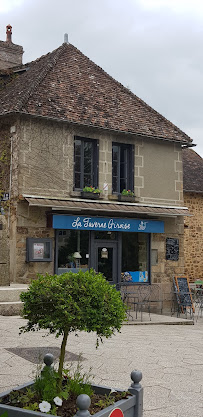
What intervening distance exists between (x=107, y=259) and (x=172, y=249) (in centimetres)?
256

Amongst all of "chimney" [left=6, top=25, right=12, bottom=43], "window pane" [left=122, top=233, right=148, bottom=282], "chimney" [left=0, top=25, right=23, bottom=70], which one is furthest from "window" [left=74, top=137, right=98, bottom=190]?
"chimney" [left=6, top=25, right=12, bottom=43]

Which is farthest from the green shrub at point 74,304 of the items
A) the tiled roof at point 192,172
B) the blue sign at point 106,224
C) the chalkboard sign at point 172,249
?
the tiled roof at point 192,172

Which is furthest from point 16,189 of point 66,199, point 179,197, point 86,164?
point 179,197

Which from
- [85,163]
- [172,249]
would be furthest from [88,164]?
[172,249]

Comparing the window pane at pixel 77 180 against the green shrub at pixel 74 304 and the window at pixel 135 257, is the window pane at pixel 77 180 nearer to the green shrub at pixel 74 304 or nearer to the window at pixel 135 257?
the window at pixel 135 257

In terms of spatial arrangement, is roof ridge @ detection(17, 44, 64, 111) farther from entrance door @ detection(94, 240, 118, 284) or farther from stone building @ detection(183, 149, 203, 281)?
stone building @ detection(183, 149, 203, 281)

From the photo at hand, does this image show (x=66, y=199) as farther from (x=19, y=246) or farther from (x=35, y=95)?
(x=35, y=95)

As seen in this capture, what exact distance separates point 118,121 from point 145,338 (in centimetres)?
865

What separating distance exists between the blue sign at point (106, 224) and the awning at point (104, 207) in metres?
0.24

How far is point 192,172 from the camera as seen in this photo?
81.1 ft

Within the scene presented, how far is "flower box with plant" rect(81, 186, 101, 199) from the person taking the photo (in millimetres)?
16062

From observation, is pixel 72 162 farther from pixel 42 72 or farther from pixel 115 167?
pixel 42 72

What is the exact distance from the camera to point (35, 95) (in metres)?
16.0

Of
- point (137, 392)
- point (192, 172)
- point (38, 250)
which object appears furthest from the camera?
point (192, 172)
